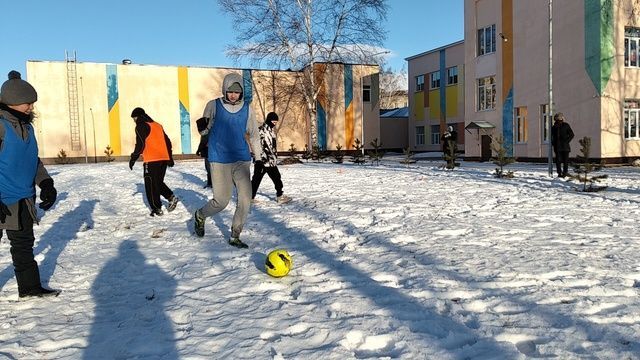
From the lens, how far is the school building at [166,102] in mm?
33531

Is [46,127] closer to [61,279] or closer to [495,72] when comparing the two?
[495,72]

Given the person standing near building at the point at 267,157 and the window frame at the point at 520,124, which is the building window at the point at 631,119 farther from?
the person standing near building at the point at 267,157

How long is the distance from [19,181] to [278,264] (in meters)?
2.14

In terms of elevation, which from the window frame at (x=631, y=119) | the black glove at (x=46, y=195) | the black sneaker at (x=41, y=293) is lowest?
the black sneaker at (x=41, y=293)

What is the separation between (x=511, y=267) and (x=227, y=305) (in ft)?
8.22

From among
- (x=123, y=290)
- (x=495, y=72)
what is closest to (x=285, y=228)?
(x=123, y=290)

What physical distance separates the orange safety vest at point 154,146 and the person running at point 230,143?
9.03ft

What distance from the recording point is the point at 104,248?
6070 millimetres

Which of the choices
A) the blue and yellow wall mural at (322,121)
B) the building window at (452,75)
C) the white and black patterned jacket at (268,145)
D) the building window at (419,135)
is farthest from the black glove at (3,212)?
the building window at (419,135)

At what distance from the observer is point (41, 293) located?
4.19 m

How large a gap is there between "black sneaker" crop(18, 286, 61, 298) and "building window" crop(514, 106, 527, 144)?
2481cm

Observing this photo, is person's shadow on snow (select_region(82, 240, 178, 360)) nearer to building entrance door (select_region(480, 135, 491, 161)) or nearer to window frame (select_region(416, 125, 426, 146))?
building entrance door (select_region(480, 135, 491, 161))

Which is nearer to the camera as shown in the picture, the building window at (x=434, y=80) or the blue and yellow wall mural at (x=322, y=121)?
the blue and yellow wall mural at (x=322, y=121)

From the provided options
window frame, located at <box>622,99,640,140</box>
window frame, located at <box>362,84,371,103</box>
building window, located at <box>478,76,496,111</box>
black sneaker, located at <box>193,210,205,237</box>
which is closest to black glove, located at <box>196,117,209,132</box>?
black sneaker, located at <box>193,210,205,237</box>
